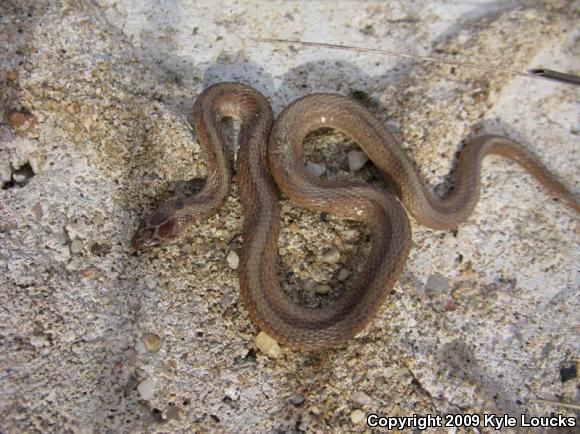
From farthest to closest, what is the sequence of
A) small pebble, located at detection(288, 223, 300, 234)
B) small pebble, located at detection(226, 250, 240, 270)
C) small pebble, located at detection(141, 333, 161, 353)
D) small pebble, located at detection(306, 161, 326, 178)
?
small pebble, located at detection(306, 161, 326, 178) → small pebble, located at detection(288, 223, 300, 234) → small pebble, located at detection(226, 250, 240, 270) → small pebble, located at detection(141, 333, 161, 353)

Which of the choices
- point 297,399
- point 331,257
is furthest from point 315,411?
point 331,257

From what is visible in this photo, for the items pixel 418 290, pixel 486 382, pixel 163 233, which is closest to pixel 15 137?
pixel 163 233

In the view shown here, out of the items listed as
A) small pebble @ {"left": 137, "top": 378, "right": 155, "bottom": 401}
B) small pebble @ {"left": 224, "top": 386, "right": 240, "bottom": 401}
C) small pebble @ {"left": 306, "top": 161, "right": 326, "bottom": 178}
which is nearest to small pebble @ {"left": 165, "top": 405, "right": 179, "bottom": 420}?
small pebble @ {"left": 137, "top": 378, "right": 155, "bottom": 401}

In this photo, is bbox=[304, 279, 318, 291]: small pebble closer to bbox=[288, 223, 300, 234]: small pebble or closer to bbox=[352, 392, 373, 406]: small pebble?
bbox=[288, 223, 300, 234]: small pebble

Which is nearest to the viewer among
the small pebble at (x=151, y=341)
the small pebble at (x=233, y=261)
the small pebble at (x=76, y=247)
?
the small pebble at (x=151, y=341)

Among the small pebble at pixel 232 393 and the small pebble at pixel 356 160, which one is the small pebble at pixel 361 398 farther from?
the small pebble at pixel 356 160

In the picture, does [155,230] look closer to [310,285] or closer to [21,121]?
[310,285]

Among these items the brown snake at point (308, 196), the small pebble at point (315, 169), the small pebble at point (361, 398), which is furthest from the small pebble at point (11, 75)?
the small pebble at point (361, 398)
